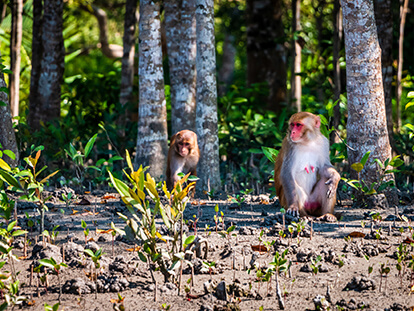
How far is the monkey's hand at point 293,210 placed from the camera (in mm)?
5492

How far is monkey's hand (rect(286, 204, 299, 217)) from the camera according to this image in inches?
216

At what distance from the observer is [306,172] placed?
227 inches

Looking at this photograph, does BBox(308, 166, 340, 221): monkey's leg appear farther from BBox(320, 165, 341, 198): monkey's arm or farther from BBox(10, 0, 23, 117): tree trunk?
BBox(10, 0, 23, 117): tree trunk

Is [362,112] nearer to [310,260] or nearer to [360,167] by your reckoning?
[360,167]

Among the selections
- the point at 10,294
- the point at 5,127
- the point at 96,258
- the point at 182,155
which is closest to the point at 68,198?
the point at 5,127

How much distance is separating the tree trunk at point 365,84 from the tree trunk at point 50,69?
4587mm

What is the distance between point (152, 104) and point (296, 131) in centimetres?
217

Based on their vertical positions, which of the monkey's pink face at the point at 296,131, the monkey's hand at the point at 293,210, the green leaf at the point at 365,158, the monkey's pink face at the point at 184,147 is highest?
the monkey's pink face at the point at 296,131

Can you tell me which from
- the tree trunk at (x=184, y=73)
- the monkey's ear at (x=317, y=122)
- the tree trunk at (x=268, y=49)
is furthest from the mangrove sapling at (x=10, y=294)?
the tree trunk at (x=268, y=49)

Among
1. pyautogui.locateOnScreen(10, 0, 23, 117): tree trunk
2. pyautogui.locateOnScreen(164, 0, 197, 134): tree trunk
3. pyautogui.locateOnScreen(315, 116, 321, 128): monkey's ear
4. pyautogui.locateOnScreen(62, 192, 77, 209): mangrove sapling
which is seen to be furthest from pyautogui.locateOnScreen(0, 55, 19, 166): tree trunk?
pyautogui.locateOnScreen(10, 0, 23, 117): tree trunk

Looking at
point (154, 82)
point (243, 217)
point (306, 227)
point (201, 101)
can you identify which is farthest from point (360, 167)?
point (154, 82)

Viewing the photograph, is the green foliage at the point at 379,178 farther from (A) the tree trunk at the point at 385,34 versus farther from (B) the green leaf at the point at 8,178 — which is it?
(B) the green leaf at the point at 8,178

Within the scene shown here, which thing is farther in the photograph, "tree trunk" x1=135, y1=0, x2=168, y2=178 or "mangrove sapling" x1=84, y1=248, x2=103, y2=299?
"tree trunk" x1=135, y1=0, x2=168, y2=178

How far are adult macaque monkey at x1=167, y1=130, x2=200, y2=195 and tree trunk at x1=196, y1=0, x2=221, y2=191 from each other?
0.14 metres
